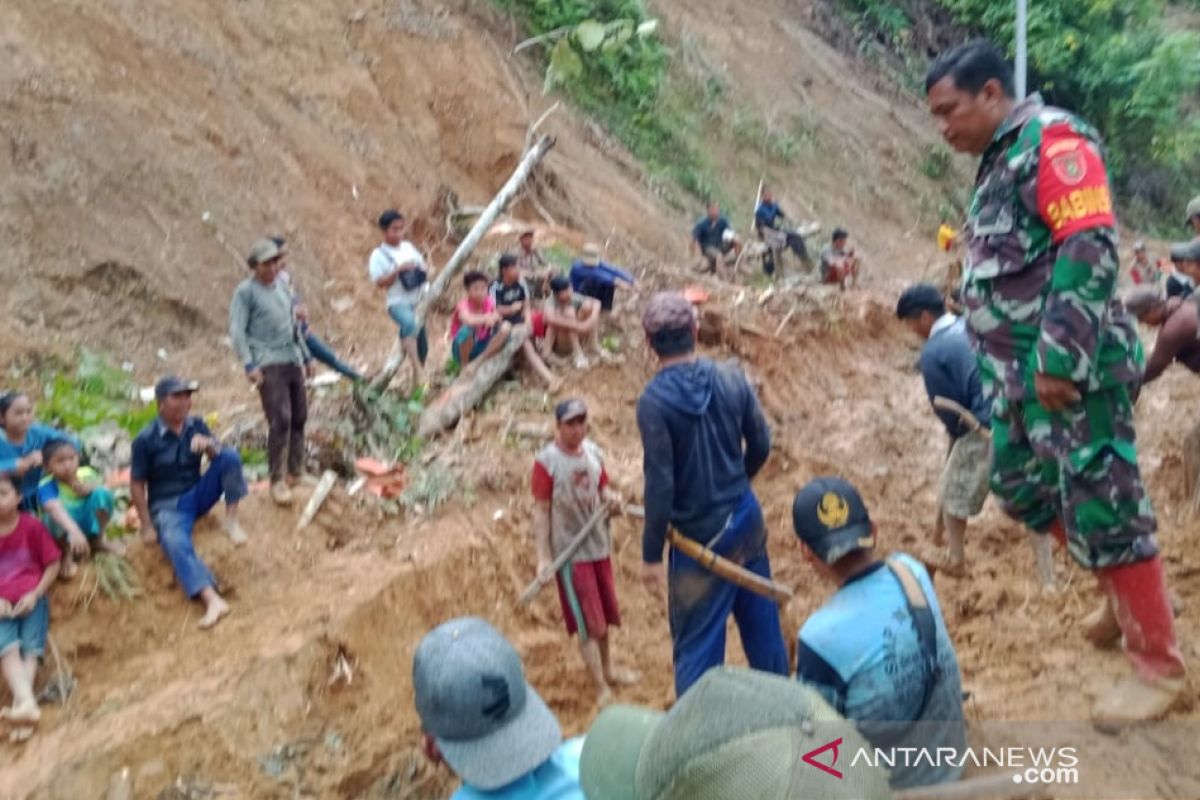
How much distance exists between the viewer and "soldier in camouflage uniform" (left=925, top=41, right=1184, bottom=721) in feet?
9.74

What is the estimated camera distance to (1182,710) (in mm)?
3238

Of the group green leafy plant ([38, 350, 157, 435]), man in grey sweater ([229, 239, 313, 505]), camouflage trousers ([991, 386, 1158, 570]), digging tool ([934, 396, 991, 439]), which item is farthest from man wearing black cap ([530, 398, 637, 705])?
green leafy plant ([38, 350, 157, 435])

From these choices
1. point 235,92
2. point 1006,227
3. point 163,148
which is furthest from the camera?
point 235,92

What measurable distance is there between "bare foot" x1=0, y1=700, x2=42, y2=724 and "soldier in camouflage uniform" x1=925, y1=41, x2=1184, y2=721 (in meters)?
4.61

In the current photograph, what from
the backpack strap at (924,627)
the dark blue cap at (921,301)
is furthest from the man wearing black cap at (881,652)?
the dark blue cap at (921,301)

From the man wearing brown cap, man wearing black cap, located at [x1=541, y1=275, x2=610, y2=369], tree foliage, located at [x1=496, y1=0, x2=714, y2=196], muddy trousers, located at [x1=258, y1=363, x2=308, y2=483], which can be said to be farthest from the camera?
tree foliage, located at [x1=496, y1=0, x2=714, y2=196]

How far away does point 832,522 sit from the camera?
9.57ft

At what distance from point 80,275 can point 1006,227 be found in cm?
850

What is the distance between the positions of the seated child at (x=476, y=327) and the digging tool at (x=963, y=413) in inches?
137

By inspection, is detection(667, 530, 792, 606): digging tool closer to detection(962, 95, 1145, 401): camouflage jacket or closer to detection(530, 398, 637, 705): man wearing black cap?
detection(530, 398, 637, 705): man wearing black cap

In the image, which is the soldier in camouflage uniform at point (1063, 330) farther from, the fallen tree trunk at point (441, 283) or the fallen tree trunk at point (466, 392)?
the fallen tree trunk at point (441, 283)

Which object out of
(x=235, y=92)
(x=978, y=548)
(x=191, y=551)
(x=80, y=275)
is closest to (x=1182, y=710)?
(x=978, y=548)

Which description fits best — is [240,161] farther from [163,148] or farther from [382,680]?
[382,680]

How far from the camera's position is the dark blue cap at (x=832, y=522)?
9.53ft
